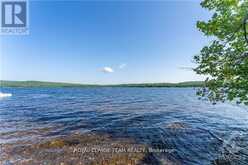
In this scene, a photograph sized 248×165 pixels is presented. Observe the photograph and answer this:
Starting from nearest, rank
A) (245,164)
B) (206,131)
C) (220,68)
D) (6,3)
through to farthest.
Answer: (245,164)
(220,68)
(6,3)
(206,131)

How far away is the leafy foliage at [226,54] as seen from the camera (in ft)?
24.2

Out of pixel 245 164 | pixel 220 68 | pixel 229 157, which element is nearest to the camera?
pixel 245 164

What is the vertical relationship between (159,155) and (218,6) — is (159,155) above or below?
below

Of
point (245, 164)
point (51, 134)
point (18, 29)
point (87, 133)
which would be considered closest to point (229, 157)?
point (245, 164)

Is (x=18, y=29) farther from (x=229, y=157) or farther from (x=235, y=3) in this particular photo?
(x=229, y=157)

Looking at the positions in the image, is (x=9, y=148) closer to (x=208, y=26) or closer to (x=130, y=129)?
(x=130, y=129)

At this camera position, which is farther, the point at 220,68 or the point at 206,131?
the point at 206,131

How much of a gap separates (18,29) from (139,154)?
10.7 m

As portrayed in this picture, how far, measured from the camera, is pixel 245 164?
6.85 meters

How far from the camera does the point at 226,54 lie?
25.8 feet

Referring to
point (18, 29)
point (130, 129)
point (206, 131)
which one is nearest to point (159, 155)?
point (130, 129)

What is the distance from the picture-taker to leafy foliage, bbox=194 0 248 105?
24.2 feet

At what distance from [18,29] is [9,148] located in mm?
7347

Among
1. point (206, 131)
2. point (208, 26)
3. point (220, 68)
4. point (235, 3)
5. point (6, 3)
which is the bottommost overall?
point (206, 131)
